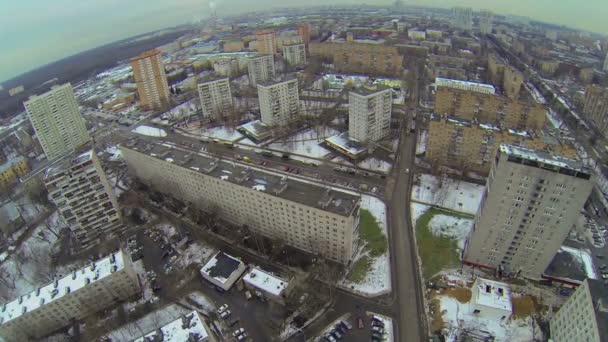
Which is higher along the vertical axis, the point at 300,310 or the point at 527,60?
the point at 527,60

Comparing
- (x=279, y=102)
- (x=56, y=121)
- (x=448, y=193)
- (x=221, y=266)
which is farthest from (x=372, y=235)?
(x=56, y=121)

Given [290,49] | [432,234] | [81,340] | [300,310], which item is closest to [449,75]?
[290,49]

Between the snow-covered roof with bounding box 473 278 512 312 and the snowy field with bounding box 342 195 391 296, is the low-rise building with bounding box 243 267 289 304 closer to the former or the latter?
the snowy field with bounding box 342 195 391 296

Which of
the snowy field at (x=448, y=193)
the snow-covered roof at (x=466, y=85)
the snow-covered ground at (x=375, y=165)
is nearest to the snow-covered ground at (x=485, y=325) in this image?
the snowy field at (x=448, y=193)

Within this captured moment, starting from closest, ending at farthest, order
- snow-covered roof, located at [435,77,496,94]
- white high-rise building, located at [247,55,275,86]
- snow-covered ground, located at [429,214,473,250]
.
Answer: snow-covered ground, located at [429,214,473,250], snow-covered roof, located at [435,77,496,94], white high-rise building, located at [247,55,275,86]

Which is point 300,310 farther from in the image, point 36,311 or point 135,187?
point 135,187

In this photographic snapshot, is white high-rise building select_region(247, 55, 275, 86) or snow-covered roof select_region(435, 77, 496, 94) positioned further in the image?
Answer: white high-rise building select_region(247, 55, 275, 86)

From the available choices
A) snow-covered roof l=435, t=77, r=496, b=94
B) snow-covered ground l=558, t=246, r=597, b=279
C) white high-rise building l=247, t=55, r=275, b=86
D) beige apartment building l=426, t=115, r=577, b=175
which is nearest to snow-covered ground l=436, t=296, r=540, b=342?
snow-covered ground l=558, t=246, r=597, b=279
